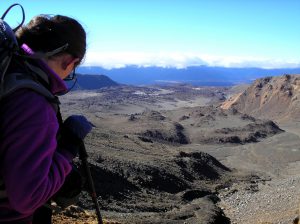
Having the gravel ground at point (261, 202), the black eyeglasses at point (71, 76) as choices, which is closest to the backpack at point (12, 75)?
the black eyeglasses at point (71, 76)

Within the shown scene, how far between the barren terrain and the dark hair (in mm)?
10046

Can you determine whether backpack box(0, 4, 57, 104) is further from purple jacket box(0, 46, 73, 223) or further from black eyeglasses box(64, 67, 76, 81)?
black eyeglasses box(64, 67, 76, 81)

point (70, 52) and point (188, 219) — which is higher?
point (70, 52)

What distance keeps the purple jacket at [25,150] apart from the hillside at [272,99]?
319ft

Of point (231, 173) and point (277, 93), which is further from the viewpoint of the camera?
point (277, 93)

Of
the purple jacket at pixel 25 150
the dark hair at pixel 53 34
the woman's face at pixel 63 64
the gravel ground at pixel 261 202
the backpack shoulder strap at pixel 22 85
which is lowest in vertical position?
the gravel ground at pixel 261 202

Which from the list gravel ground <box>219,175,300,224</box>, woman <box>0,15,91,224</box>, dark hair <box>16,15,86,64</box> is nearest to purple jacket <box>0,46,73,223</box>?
woman <box>0,15,91,224</box>

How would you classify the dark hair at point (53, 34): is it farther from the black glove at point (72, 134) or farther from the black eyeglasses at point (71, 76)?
the black glove at point (72, 134)

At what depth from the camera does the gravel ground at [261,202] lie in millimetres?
27547

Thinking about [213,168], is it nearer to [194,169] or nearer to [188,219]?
[194,169]

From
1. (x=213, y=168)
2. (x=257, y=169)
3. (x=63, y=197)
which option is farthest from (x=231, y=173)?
(x=63, y=197)

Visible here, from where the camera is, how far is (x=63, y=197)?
2.59 meters

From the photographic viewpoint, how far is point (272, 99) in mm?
107312

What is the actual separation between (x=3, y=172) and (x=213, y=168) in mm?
43414
